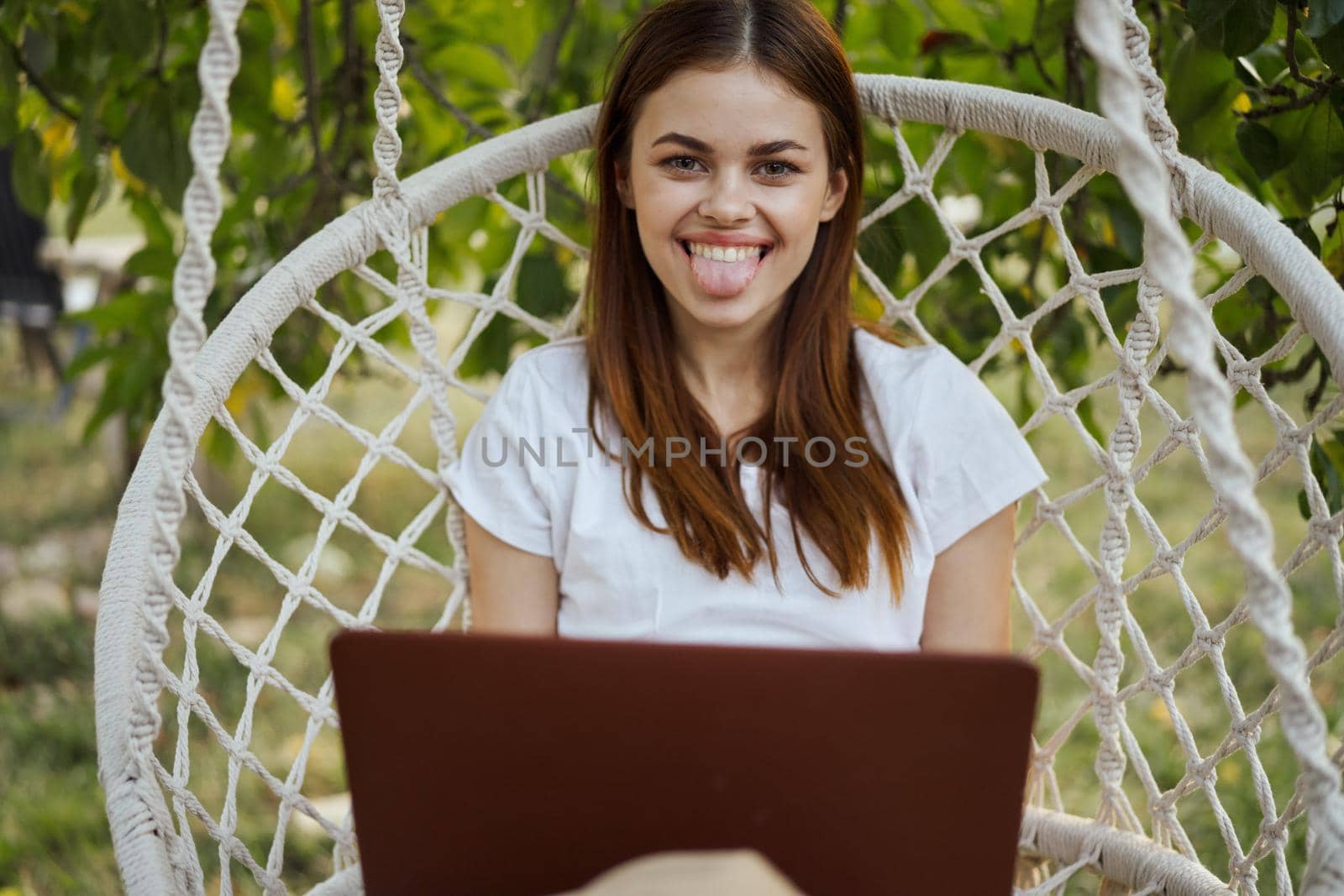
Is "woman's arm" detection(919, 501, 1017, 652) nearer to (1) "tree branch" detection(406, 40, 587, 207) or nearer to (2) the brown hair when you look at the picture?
(2) the brown hair

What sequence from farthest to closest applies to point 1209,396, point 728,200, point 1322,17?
point 728,200
point 1322,17
point 1209,396

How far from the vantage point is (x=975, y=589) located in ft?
3.59

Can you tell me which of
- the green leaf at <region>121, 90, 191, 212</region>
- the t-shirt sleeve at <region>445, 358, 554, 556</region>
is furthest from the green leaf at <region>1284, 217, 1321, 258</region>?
the green leaf at <region>121, 90, 191, 212</region>

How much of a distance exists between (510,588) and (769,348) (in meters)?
0.35

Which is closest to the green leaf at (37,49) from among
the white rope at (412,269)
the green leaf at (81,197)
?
the green leaf at (81,197)

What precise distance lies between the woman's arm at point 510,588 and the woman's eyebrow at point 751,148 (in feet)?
1.32

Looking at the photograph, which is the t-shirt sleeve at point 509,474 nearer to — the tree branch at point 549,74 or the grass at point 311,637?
the grass at point 311,637

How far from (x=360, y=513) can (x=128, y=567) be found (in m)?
1.63

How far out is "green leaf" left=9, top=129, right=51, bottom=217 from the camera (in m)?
1.37

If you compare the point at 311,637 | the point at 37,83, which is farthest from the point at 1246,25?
the point at 311,637

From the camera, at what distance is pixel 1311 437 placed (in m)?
0.91

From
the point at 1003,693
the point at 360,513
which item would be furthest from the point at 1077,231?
the point at 360,513

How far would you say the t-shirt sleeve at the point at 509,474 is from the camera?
44.2 inches

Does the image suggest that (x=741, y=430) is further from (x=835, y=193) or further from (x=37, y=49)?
(x=37, y=49)
